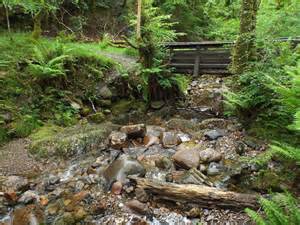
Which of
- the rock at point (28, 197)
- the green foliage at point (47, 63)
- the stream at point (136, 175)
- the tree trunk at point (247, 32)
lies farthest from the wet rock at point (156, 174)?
the green foliage at point (47, 63)

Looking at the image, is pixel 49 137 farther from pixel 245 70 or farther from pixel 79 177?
pixel 245 70

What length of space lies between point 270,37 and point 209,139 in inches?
112

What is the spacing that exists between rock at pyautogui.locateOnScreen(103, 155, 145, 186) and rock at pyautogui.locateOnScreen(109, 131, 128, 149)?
102 centimetres

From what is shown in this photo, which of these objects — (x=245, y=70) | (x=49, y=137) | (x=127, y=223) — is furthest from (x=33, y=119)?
(x=245, y=70)

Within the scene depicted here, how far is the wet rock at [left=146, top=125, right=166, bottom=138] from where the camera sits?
8045 mm

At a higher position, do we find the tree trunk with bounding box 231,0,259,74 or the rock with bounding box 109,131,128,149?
the tree trunk with bounding box 231,0,259,74

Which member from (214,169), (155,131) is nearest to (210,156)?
(214,169)

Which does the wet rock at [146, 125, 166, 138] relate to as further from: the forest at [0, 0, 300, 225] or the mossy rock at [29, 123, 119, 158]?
the mossy rock at [29, 123, 119, 158]

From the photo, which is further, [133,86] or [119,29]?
[119,29]

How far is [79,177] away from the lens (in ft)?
20.4

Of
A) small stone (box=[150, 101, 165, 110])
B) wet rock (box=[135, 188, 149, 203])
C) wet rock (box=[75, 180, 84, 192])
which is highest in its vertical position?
small stone (box=[150, 101, 165, 110])

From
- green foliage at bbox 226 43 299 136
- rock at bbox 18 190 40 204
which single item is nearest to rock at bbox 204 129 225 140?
green foliage at bbox 226 43 299 136

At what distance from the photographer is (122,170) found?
240 inches

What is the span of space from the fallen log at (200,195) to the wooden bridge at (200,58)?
5871mm
